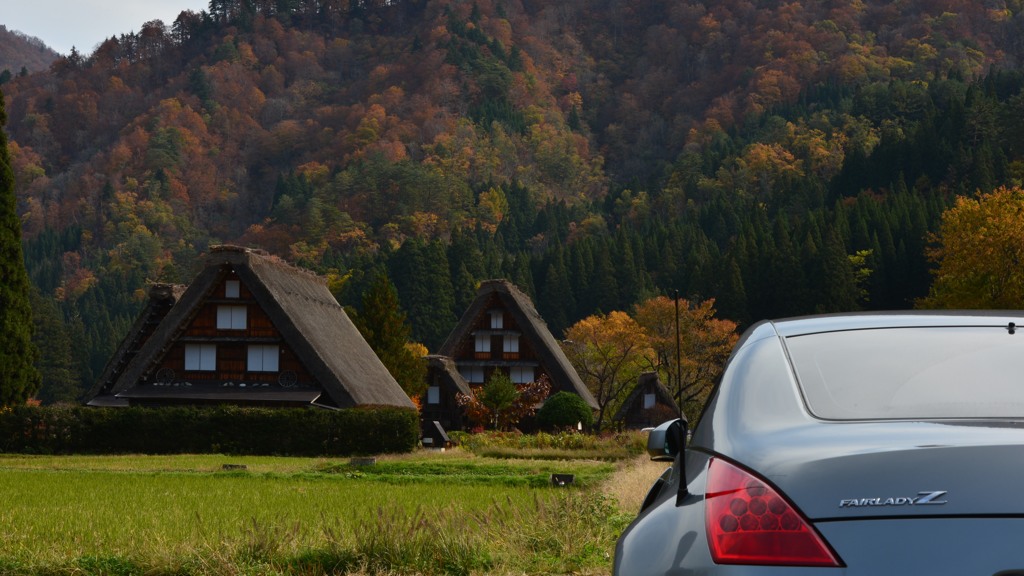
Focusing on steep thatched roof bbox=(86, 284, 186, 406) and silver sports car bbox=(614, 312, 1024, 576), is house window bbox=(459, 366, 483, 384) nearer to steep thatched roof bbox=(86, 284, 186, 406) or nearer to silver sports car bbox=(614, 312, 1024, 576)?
steep thatched roof bbox=(86, 284, 186, 406)

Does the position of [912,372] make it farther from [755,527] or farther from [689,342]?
[689,342]

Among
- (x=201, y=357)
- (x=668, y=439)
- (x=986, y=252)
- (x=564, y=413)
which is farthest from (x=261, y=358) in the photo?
(x=668, y=439)

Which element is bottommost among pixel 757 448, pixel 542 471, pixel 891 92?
pixel 542 471

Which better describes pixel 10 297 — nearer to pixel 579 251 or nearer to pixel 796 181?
pixel 579 251

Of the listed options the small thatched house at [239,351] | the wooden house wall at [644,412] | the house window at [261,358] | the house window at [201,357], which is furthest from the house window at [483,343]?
the house window at [201,357]

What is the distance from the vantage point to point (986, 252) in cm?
6353

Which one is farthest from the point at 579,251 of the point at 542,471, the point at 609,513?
the point at 609,513

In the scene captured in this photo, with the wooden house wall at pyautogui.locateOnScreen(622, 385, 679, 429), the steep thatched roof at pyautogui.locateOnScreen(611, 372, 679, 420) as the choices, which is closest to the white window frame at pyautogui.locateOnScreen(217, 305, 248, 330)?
the steep thatched roof at pyautogui.locateOnScreen(611, 372, 679, 420)

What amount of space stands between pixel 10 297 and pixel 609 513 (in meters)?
30.8

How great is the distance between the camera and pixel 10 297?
39.1m

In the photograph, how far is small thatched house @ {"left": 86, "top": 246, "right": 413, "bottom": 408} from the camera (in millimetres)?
45094

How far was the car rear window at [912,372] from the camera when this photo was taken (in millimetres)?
4031

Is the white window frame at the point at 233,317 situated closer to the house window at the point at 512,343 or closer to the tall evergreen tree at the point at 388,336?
the tall evergreen tree at the point at 388,336

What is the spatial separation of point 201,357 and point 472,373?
2767 cm
